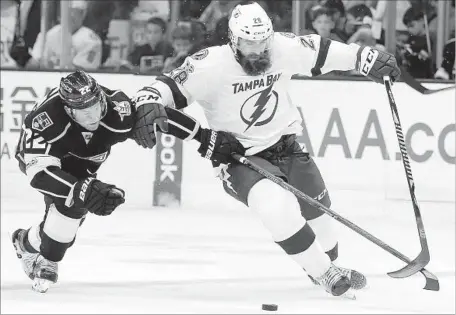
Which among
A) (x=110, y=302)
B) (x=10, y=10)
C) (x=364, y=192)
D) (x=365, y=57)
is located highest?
(x=365, y=57)

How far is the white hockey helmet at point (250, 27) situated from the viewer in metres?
5.01

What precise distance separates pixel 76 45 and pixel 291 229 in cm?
364

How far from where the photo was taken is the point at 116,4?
26.7 ft

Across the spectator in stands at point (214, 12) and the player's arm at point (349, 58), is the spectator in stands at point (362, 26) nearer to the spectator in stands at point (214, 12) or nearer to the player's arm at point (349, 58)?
the spectator in stands at point (214, 12)

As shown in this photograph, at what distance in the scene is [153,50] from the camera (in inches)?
322

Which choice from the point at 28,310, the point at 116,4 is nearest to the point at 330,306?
the point at 28,310

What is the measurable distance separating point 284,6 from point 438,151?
1353 millimetres

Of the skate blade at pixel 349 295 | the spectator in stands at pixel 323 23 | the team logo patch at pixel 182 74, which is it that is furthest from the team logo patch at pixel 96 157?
the spectator in stands at pixel 323 23

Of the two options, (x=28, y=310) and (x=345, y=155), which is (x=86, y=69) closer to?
(x=345, y=155)

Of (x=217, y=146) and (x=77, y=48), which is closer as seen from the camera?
(x=217, y=146)

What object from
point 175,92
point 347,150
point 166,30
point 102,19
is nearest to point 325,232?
point 175,92

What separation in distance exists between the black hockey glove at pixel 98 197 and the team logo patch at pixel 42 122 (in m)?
0.29

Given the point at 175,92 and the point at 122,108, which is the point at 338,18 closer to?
the point at 175,92

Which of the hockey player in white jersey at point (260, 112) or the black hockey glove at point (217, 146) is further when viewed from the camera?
the black hockey glove at point (217, 146)
